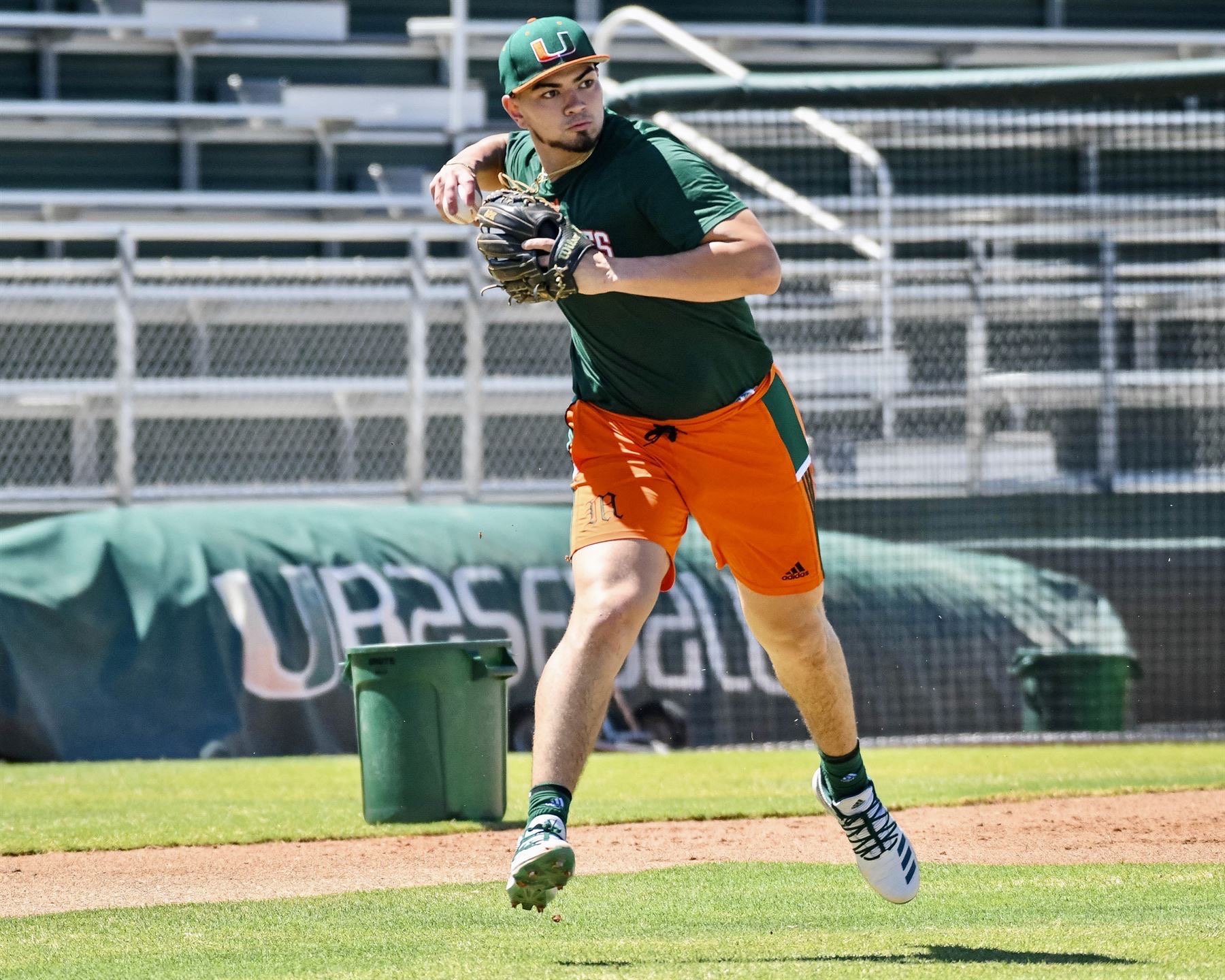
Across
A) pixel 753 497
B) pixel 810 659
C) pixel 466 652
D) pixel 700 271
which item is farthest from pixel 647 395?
pixel 466 652

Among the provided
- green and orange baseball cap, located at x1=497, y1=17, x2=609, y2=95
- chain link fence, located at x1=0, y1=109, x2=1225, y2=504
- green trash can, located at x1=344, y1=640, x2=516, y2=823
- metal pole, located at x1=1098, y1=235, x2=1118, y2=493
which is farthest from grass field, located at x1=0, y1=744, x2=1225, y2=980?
metal pole, located at x1=1098, y1=235, x2=1118, y2=493

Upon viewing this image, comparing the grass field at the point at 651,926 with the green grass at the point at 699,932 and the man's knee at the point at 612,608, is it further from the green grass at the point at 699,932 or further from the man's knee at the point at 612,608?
the man's knee at the point at 612,608

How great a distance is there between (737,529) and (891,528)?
25.7ft

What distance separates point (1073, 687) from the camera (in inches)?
470

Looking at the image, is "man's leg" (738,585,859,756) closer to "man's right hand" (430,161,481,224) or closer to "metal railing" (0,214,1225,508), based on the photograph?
"man's right hand" (430,161,481,224)

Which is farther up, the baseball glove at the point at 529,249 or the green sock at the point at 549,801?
the baseball glove at the point at 529,249

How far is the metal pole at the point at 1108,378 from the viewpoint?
12.5 metres

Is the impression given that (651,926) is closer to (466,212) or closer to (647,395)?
(647,395)

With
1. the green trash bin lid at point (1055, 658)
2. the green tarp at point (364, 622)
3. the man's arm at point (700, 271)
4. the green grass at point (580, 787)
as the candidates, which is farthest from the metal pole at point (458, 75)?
the man's arm at point (700, 271)

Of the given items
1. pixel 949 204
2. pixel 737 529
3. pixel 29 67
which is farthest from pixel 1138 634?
pixel 29 67

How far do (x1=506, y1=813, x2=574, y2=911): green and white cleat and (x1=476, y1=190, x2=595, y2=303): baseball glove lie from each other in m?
1.32

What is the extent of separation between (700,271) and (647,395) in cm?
51

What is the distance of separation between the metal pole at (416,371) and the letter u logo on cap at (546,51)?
25.5ft

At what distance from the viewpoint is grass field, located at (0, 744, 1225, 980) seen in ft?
13.9
